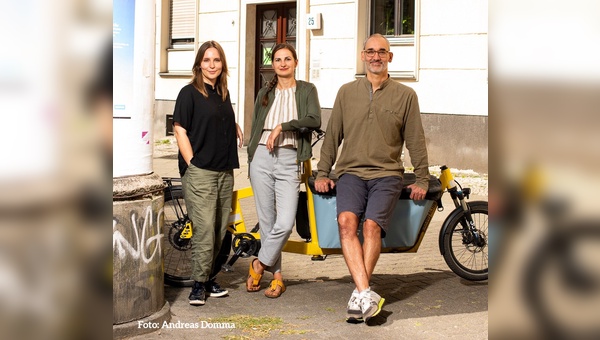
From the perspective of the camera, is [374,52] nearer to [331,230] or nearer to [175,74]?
[331,230]

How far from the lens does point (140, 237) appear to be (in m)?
4.90

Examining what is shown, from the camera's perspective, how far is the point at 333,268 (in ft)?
23.6

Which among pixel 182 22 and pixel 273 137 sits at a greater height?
pixel 182 22

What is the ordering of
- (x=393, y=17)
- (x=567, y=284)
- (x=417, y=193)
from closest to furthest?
1. (x=567, y=284)
2. (x=417, y=193)
3. (x=393, y=17)

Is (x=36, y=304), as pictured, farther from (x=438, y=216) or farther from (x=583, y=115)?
(x=438, y=216)

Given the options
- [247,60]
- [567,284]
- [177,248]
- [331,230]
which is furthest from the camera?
[247,60]

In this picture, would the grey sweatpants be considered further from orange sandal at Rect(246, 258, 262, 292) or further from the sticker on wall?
the sticker on wall

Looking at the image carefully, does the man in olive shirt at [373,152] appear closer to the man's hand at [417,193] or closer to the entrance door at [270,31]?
the man's hand at [417,193]

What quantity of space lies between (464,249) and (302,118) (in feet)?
5.18

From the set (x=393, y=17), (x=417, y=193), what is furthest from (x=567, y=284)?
(x=393, y=17)

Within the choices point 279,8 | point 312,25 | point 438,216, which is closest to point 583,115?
point 438,216

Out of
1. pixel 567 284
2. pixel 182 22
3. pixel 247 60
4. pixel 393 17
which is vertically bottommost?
pixel 567 284

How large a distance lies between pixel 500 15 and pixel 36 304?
541mm

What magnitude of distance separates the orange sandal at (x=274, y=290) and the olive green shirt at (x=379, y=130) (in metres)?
0.89
